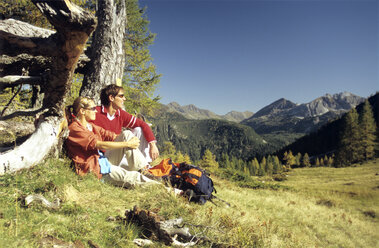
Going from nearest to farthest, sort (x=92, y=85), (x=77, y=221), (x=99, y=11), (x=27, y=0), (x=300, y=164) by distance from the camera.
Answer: (x=77, y=221) → (x=92, y=85) → (x=99, y=11) → (x=27, y=0) → (x=300, y=164)

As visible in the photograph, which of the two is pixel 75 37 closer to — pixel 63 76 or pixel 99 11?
pixel 63 76

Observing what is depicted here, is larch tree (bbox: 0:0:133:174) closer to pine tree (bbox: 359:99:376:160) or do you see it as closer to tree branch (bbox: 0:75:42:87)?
tree branch (bbox: 0:75:42:87)

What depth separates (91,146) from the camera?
152 inches

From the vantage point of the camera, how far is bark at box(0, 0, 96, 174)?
2.29 metres

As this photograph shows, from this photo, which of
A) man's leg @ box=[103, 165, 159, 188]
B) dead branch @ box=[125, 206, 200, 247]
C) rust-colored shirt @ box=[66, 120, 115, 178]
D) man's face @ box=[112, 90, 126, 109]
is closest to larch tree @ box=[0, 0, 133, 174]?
rust-colored shirt @ box=[66, 120, 115, 178]

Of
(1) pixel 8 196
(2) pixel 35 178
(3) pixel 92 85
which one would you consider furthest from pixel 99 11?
(1) pixel 8 196

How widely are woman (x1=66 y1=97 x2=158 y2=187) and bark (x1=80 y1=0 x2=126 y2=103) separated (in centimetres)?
182

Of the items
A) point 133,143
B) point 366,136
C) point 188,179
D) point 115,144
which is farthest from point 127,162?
point 366,136

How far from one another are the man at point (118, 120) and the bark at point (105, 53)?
96cm

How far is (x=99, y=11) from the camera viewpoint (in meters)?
6.50

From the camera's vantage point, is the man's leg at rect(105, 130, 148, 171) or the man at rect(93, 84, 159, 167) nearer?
the man's leg at rect(105, 130, 148, 171)

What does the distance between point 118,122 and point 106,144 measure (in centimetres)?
166

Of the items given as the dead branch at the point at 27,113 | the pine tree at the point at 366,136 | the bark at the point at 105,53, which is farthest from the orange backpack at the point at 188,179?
the pine tree at the point at 366,136

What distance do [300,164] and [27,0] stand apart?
343 ft
